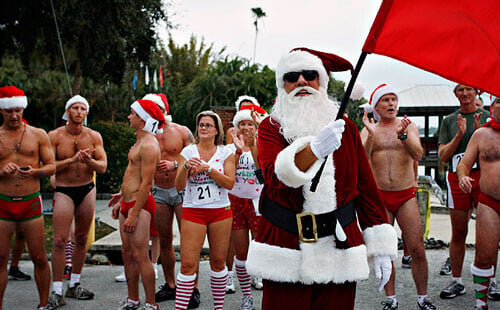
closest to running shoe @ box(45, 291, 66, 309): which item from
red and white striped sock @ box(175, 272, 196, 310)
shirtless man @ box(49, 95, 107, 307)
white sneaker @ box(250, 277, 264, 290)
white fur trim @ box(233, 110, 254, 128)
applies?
shirtless man @ box(49, 95, 107, 307)

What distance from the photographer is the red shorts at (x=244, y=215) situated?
512 centimetres

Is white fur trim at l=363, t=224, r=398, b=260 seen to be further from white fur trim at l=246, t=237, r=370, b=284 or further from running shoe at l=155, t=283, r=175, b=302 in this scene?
running shoe at l=155, t=283, r=175, b=302

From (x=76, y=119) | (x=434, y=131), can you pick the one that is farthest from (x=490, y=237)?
(x=434, y=131)

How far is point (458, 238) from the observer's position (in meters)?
5.28

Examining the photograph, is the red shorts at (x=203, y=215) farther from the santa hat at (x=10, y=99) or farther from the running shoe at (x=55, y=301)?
the santa hat at (x=10, y=99)

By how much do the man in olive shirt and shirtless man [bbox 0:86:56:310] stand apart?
13.9 ft

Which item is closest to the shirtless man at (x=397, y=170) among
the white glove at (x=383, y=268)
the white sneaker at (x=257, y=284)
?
the white sneaker at (x=257, y=284)

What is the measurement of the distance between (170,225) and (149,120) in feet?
4.52

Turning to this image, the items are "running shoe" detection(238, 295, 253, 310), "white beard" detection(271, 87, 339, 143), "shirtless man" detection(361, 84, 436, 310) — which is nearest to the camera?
"white beard" detection(271, 87, 339, 143)

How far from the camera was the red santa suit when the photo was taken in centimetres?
257

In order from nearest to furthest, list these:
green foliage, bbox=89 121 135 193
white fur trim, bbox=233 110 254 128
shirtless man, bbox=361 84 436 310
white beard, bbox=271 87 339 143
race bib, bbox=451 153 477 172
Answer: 1. white beard, bbox=271 87 339 143
2. shirtless man, bbox=361 84 436 310
3. white fur trim, bbox=233 110 254 128
4. race bib, bbox=451 153 477 172
5. green foliage, bbox=89 121 135 193

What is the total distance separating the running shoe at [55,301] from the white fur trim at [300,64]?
12.0 ft

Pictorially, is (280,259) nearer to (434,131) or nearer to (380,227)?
(380,227)

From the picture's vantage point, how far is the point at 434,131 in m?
31.9
